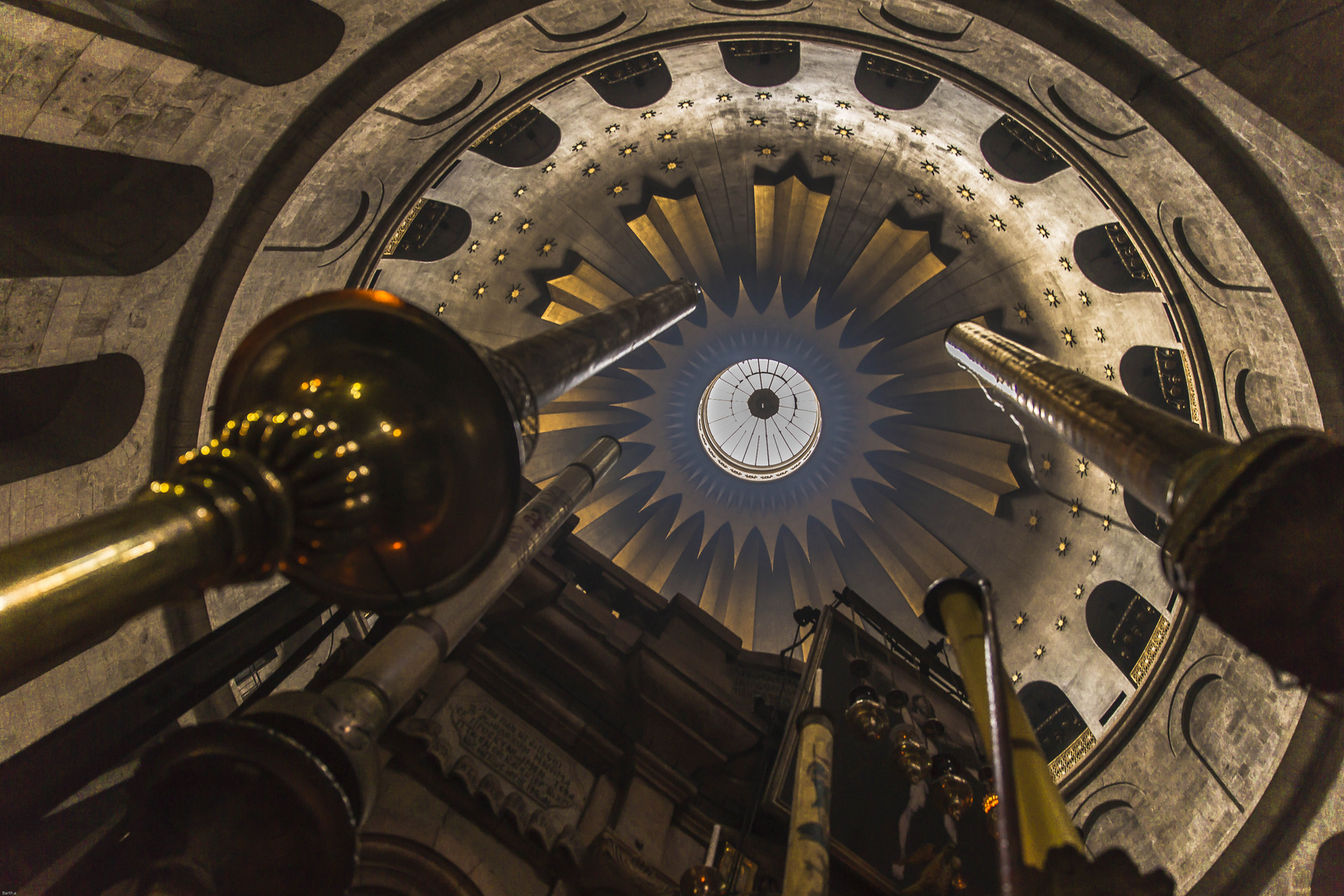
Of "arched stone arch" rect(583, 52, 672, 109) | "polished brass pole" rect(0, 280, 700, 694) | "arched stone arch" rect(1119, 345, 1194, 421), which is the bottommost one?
"polished brass pole" rect(0, 280, 700, 694)

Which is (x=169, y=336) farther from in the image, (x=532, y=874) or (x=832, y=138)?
(x=832, y=138)

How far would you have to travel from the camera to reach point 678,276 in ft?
44.2

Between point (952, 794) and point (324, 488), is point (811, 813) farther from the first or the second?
point (324, 488)

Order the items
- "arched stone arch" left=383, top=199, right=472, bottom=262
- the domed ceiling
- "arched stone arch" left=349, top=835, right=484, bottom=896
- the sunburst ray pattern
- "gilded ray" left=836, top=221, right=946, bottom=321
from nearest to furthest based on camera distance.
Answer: "arched stone arch" left=349, top=835, right=484, bottom=896 < the domed ceiling < "arched stone arch" left=383, top=199, right=472, bottom=262 < "gilded ray" left=836, top=221, right=946, bottom=321 < the sunburst ray pattern

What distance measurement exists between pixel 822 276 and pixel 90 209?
11.2m

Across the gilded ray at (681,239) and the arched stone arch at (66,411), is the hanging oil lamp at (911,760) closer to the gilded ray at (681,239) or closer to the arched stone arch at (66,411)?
the arched stone arch at (66,411)

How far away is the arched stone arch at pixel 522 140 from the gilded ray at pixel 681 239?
261 centimetres

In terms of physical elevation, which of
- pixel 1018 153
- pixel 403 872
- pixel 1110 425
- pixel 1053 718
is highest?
pixel 1018 153

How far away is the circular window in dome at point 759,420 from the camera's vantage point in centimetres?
1662

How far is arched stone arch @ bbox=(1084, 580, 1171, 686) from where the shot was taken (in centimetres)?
966

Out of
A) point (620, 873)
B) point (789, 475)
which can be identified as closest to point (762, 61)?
point (620, 873)

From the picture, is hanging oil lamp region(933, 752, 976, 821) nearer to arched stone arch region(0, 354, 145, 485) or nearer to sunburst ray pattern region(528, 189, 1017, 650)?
arched stone arch region(0, 354, 145, 485)

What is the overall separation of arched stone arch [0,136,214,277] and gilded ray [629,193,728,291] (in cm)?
708

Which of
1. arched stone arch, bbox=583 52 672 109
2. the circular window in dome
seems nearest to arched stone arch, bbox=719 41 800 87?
arched stone arch, bbox=583 52 672 109
